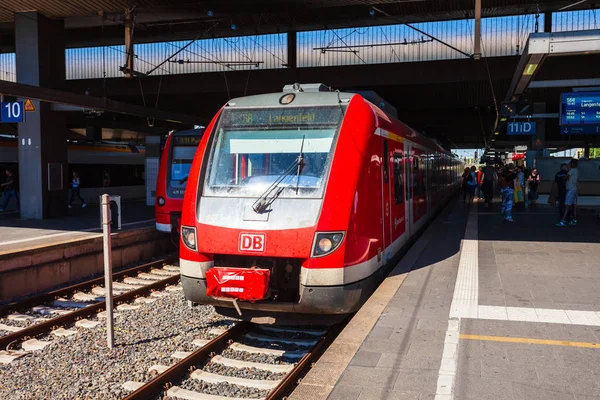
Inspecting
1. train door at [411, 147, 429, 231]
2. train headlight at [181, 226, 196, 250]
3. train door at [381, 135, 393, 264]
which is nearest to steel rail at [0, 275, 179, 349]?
train headlight at [181, 226, 196, 250]

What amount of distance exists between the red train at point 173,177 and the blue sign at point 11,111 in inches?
166

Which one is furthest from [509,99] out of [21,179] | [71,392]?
[21,179]

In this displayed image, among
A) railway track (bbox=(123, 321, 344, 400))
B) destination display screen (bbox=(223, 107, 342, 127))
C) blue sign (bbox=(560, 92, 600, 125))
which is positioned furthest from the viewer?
blue sign (bbox=(560, 92, 600, 125))

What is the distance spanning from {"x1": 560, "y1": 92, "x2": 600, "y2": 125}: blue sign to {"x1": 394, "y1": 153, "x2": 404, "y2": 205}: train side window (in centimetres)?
1062

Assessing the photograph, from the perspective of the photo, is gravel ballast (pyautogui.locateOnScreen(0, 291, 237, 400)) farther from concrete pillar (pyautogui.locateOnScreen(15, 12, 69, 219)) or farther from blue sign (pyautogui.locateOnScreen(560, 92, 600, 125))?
blue sign (pyautogui.locateOnScreen(560, 92, 600, 125))

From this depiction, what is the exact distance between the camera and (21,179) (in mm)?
15828

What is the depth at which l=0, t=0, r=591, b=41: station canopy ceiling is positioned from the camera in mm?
14680

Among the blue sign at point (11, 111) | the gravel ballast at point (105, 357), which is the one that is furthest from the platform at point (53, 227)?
the gravel ballast at point (105, 357)

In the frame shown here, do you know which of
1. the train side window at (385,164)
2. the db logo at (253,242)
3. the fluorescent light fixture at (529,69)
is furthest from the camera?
the fluorescent light fixture at (529,69)

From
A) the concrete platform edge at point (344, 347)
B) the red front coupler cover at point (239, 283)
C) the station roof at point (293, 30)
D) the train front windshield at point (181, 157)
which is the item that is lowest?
the concrete platform edge at point (344, 347)

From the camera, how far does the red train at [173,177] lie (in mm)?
11585

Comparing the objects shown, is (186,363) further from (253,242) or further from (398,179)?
(398,179)

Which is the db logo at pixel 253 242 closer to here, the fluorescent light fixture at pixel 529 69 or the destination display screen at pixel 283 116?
the destination display screen at pixel 283 116

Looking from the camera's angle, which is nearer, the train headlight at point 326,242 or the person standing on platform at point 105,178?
the train headlight at point 326,242
